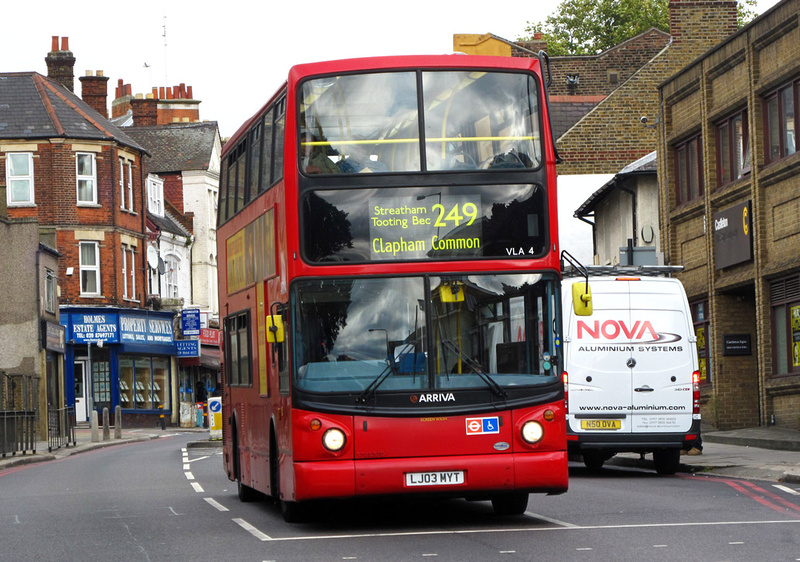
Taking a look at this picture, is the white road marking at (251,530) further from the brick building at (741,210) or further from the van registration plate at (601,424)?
the brick building at (741,210)

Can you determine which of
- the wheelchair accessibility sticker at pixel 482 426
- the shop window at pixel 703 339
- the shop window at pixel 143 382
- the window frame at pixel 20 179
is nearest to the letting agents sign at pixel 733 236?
the shop window at pixel 703 339

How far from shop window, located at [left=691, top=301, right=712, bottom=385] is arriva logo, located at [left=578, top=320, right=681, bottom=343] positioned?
12273mm

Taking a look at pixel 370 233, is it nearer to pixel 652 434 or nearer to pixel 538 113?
pixel 538 113

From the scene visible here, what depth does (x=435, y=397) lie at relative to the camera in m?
12.3

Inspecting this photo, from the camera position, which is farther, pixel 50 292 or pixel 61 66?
pixel 61 66

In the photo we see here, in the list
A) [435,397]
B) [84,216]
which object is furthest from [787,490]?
[84,216]

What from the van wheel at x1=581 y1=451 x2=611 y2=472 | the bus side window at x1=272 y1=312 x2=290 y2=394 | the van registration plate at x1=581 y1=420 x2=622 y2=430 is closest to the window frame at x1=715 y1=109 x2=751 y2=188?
the van wheel at x1=581 y1=451 x2=611 y2=472

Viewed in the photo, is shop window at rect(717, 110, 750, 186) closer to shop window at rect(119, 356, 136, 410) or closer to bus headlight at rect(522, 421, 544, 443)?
bus headlight at rect(522, 421, 544, 443)

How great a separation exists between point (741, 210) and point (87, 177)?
33018 mm

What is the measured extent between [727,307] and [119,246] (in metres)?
32.0

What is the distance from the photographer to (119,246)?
2195 inches

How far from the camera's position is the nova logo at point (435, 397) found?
1231 cm

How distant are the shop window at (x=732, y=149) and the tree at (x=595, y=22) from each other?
116ft

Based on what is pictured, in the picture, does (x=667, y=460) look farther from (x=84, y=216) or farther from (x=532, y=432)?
(x=84, y=216)
